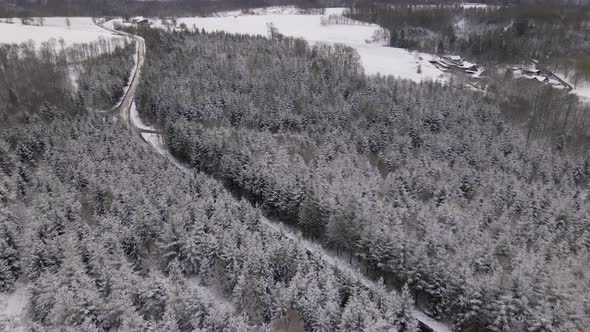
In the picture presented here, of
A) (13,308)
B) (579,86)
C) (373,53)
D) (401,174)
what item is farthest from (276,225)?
(373,53)

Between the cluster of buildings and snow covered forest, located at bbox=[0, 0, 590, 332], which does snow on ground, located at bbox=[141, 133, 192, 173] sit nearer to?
snow covered forest, located at bbox=[0, 0, 590, 332]

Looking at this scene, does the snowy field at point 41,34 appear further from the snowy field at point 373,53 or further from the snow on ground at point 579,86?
the snow on ground at point 579,86

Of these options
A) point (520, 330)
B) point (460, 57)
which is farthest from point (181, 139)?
point (460, 57)

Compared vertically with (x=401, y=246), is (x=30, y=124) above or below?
above

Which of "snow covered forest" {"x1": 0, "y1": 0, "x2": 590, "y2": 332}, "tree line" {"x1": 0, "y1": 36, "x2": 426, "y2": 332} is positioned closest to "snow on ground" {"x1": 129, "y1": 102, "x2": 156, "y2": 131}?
"snow covered forest" {"x1": 0, "y1": 0, "x2": 590, "y2": 332}

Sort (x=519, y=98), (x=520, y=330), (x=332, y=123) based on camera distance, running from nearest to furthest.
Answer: (x=520, y=330), (x=332, y=123), (x=519, y=98)

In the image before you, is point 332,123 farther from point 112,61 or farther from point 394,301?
point 112,61

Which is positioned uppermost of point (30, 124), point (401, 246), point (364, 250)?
point (30, 124)

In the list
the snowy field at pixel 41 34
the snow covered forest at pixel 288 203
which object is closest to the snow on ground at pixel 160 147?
the snow covered forest at pixel 288 203
